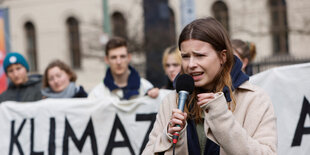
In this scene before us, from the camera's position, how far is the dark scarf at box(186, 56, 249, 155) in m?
2.62

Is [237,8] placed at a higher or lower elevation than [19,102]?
higher

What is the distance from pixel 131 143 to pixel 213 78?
2.72 m

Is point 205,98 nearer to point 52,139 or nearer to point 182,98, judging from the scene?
point 182,98

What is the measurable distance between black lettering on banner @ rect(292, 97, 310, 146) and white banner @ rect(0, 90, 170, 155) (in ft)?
4.39

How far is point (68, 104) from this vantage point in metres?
5.38

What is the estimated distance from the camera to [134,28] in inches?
751

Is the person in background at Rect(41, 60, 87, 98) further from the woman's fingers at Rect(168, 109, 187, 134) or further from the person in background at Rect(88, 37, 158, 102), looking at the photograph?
the woman's fingers at Rect(168, 109, 187, 134)

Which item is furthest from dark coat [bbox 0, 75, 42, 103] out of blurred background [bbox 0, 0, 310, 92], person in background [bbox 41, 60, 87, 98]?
blurred background [bbox 0, 0, 310, 92]

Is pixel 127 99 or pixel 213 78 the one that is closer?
pixel 213 78

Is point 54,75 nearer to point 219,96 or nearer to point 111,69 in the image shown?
point 111,69

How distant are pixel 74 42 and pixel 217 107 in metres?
24.3

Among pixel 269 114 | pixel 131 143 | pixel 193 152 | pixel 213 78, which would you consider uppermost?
pixel 213 78

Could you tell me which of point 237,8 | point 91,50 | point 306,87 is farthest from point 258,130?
point 91,50

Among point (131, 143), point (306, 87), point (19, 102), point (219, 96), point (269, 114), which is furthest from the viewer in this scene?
point (19, 102)
